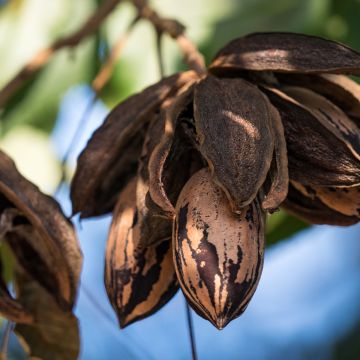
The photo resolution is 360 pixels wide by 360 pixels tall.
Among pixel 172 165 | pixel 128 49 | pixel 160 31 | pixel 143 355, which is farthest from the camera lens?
pixel 128 49

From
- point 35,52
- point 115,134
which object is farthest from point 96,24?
point 35,52

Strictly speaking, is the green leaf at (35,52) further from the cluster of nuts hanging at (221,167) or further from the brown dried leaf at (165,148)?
the brown dried leaf at (165,148)

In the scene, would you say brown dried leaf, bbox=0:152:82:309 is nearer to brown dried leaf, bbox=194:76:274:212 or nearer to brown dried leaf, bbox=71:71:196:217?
brown dried leaf, bbox=71:71:196:217

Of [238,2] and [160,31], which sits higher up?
[160,31]

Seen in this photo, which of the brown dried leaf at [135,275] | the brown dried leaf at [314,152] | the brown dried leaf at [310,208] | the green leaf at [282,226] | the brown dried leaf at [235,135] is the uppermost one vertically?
the brown dried leaf at [235,135]

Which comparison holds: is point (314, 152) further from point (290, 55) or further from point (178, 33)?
point (178, 33)

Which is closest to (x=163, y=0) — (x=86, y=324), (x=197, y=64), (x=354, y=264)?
(x=197, y=64)

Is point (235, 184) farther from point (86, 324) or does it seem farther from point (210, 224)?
point (86, 324)

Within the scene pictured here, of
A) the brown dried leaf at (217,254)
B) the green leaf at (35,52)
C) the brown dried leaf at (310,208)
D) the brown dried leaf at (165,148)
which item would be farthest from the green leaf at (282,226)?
the brown dried leaf at (217,254)
